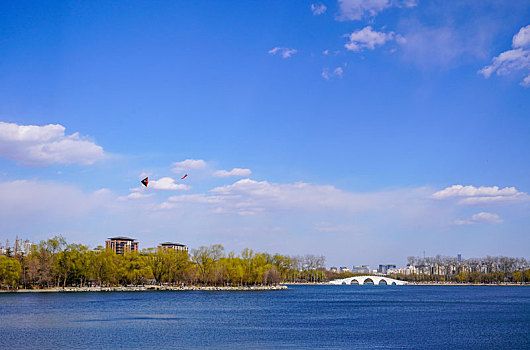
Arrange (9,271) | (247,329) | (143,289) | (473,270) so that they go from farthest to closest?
(473,270) → (143,289) → (9,271) → (247,329)

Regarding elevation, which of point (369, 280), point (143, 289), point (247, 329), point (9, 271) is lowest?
point (369, 280)

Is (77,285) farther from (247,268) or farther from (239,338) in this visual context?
(239,338)

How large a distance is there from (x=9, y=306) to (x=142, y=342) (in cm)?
2892

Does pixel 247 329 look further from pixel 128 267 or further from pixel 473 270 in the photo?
pixel 473 270

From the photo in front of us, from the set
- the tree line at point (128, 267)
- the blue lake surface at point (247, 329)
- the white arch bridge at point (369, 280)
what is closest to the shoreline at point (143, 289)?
the tree line at point (128, 267)

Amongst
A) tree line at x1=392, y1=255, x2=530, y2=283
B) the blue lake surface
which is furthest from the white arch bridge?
the blue lake surface

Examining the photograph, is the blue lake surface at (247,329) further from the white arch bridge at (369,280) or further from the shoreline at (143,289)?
the white arch bridge at (369,280)

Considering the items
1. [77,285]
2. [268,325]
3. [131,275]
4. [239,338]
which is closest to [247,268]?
[131,275]

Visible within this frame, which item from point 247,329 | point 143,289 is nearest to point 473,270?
point 143,289

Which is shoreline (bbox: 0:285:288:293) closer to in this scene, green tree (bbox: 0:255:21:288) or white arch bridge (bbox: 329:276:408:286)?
green tree (bbox: 0:255:21:288)

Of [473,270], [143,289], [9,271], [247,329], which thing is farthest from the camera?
[473,270]

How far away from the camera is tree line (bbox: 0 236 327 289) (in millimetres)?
81375

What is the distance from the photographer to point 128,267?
93.9 meters

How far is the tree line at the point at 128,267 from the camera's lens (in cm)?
8138
